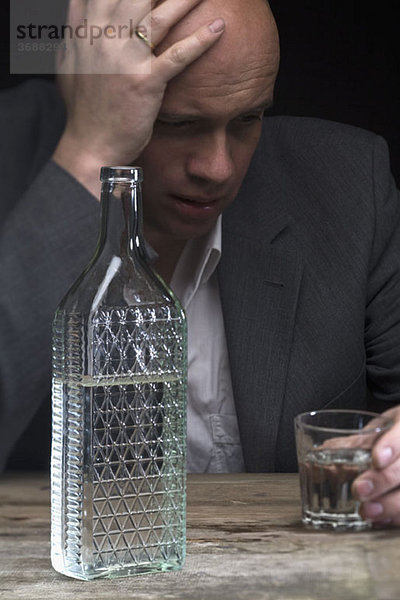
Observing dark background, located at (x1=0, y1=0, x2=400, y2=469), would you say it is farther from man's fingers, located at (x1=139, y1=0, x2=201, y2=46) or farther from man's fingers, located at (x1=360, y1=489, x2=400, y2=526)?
man's fingers, located at (x1=360, y1=489, x2=400, y2=526)

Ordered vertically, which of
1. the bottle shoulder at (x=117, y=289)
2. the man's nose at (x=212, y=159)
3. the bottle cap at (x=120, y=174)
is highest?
the bottle cap at (x=120, y=174)

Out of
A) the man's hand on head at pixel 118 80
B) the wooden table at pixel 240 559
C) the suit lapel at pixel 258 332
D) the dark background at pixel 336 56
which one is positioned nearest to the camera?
the wooden table at pixel 240 559

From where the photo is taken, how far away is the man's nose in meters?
1.49

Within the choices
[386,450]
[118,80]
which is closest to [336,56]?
[118,80]

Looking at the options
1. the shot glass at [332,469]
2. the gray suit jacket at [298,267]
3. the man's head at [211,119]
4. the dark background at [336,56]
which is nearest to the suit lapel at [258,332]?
the gray suit jacket at [298,267]

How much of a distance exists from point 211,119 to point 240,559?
786mm

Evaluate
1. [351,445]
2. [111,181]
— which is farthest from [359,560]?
[111,181]

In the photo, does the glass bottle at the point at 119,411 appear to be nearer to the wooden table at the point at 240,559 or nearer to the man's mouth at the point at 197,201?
the wooden table at the point at 240,559

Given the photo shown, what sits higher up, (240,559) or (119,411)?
(119,411)

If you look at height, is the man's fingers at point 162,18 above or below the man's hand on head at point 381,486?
above

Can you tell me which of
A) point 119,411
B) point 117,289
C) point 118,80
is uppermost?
point 118,80

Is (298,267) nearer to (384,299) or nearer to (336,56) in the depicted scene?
(384,299)

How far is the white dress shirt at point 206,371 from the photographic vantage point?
5.60ft

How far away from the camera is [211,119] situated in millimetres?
1485
